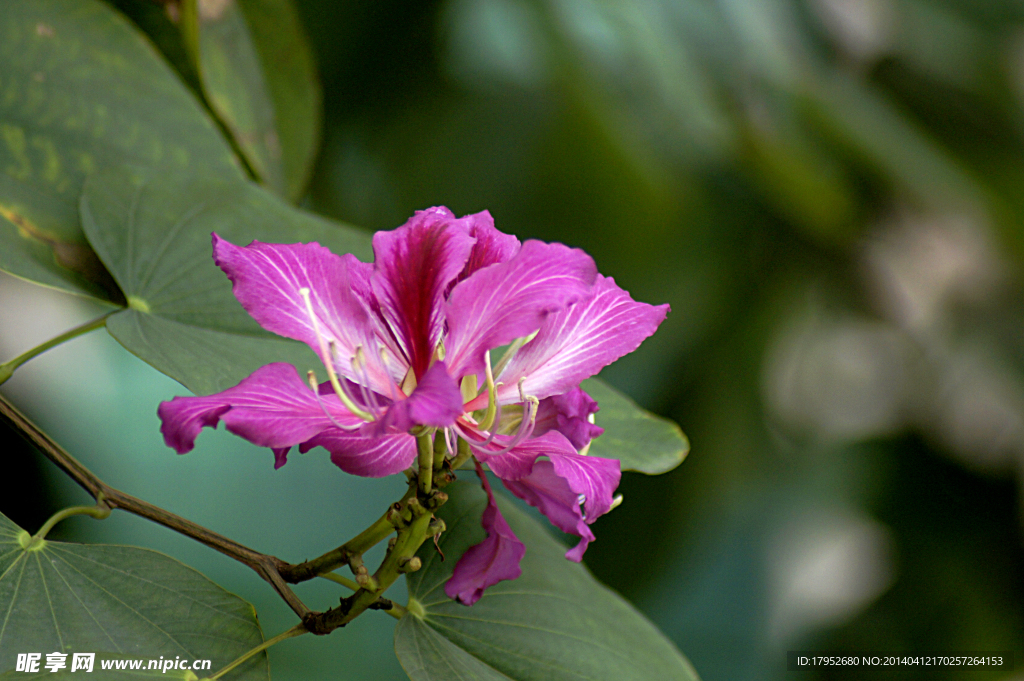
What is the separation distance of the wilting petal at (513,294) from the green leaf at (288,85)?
0.41 metres

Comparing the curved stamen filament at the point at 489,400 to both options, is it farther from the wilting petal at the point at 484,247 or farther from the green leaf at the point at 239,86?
the green leaf at the point at 239,86

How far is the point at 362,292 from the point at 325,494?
0.39m

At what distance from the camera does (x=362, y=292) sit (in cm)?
31

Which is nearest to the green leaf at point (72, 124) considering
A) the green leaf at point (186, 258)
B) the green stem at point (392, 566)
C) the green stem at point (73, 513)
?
the green leaf at point (186, 258)

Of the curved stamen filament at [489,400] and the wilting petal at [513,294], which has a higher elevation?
the wilting petal at [513,294]

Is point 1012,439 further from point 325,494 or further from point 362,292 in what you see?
point 362,292

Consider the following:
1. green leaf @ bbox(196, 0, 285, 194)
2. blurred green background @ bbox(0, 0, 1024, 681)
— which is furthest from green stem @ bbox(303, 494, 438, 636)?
blurred green background @ bbox(0, 0, 1024, 681)

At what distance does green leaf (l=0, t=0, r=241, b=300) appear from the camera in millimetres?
Result: 442

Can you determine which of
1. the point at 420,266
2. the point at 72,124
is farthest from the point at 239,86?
the point at 420,266

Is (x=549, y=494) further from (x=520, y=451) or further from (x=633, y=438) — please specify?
(x=633, y=438)

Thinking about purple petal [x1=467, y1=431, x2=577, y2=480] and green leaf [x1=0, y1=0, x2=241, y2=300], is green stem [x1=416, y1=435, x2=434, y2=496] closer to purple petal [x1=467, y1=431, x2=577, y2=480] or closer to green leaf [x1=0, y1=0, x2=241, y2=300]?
purple petal [x1=467, y1=431, x2=577, y2=480]

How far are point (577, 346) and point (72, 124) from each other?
374 millimetres

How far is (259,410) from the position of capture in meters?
0.29

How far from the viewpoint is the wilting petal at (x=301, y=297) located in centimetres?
30
